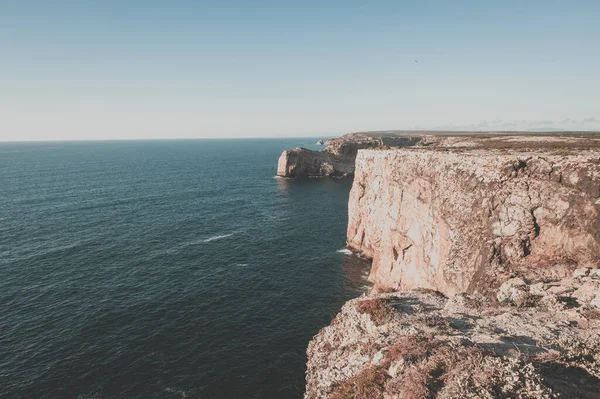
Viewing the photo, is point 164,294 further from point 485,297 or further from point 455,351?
point 485,297

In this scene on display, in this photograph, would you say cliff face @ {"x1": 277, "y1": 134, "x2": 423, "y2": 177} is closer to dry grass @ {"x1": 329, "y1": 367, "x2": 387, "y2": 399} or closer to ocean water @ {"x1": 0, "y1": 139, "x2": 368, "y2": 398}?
ocean water @ {"x1": 0, "y1": 139, "x2": 368, "y2": 398}

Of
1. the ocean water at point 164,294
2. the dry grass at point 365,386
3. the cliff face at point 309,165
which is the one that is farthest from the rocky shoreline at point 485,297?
the cliff face at point 309,165

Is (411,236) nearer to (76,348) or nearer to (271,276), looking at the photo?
(271,276)

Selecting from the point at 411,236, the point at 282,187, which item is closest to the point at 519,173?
the point at 411,236

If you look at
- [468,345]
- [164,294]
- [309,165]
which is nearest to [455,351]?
[468,345]

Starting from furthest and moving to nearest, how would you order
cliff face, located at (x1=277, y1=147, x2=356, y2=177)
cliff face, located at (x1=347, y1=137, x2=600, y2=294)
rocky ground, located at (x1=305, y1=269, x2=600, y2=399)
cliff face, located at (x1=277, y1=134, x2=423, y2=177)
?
cliff face, located at (x1=277, y1=134, x2=423, y2=177), cliff face, located at (x1=277, y1=147, x2=356, y2=177), cliff face, located at (x1=347, y1=137, x2=600, y2=294), rocky ground, located at (x1=305, y1=269, x2=600, y2=399)

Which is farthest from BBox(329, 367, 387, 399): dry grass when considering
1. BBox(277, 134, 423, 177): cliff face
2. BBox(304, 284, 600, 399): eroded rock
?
BBox(277, 134, 423, 177): cliff face

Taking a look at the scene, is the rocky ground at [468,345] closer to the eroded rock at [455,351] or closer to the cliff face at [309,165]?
the eroded rock at [455,351]
